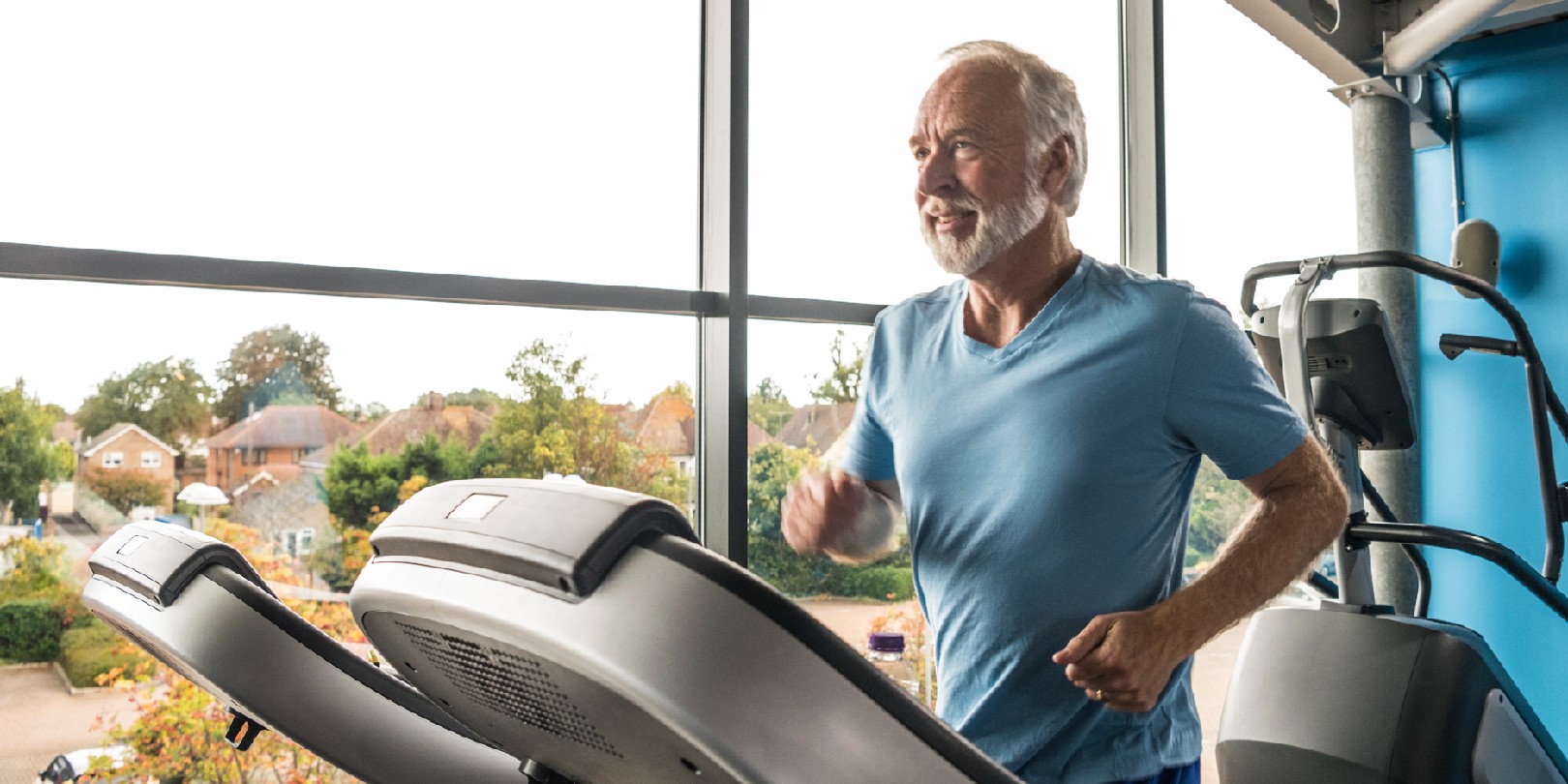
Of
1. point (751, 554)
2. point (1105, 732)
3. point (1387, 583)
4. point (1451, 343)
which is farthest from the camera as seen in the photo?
point (1387, 583)

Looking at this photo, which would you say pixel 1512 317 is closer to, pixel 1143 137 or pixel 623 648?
pixel 1143 137

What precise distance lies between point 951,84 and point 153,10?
1.43m

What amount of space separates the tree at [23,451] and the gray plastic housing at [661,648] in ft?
5.50

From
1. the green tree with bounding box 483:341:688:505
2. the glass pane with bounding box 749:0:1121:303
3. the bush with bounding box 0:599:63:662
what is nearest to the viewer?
the bush with bounding box 0:599:63:662

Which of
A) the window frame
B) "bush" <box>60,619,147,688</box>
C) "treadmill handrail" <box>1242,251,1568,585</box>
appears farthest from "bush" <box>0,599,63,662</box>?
"treadmill handrail" <box>1242,251,1568,585</box>

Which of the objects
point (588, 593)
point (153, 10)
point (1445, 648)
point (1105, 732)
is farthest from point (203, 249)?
point (1445, 648)

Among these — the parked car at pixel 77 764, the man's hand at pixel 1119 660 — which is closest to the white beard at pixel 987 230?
the man's hand at pixel 1119 660

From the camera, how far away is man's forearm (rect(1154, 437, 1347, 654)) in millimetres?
1088

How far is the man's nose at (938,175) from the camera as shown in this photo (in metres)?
1.34

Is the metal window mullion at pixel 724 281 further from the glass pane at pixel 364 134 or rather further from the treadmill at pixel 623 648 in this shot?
the treadmill at pixel 623 648

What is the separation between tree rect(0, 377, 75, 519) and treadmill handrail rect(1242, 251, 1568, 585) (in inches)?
90.4

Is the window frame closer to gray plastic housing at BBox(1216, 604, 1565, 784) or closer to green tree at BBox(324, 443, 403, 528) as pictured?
green tree at BBox(324, 443, 403, 528)

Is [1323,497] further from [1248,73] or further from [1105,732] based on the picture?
[1248,73]

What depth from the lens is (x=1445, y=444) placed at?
3285 mm
